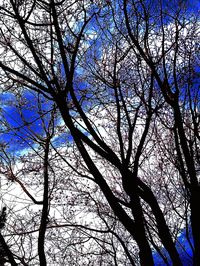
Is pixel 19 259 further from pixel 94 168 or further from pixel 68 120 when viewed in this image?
pixel 68 120

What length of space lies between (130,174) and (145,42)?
8.51 feet

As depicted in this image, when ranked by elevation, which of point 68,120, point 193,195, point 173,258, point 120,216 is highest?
point 68,120

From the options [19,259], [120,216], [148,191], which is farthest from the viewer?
[19,259]

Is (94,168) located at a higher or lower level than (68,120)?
lower

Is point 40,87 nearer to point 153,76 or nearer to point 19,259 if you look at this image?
point 153,76

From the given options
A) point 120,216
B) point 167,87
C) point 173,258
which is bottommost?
point 173,258

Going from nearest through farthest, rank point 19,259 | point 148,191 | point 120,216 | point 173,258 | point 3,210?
point 120,216 → point 173,258 → point 148,191 → point 19,259 → point 3,210

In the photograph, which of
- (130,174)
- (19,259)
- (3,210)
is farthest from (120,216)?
(3,210)

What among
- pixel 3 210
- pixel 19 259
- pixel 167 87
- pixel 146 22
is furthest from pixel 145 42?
pixel 3 210

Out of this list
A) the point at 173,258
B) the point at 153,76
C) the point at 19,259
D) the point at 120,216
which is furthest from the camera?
the point at 19,259

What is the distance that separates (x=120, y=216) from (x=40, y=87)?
8.18 ft

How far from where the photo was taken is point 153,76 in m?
5.18

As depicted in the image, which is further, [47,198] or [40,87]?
[47,198]

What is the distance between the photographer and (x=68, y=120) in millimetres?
4449
